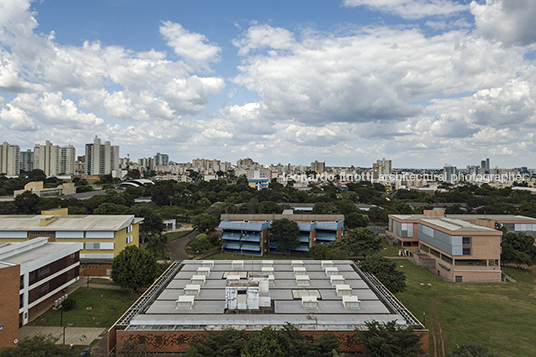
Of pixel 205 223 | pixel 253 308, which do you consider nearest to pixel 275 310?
pixel 253 308

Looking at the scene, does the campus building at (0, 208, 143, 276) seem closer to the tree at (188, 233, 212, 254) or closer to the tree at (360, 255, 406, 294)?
the tree at (188, 233, 212, 254)

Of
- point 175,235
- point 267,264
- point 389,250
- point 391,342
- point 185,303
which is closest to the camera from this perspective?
point 391,342

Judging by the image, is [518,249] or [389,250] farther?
[389,250]

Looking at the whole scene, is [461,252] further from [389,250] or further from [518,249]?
[389,250]

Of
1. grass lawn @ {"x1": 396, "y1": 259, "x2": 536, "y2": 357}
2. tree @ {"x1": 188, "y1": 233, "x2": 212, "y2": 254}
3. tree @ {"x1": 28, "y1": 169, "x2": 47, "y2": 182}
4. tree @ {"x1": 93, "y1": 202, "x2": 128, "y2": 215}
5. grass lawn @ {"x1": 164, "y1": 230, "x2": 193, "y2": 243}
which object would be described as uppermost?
tree @ {"x1": 28, "y1": 169, "x2": 47, "y2": 182}

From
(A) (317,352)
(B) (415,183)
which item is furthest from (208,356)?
(B) (415,183)

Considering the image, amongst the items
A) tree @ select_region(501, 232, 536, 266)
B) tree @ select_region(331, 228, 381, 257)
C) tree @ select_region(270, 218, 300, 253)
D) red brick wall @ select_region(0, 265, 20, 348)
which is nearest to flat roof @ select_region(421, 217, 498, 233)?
tree @ select_region(501, 232, 536, 266)
